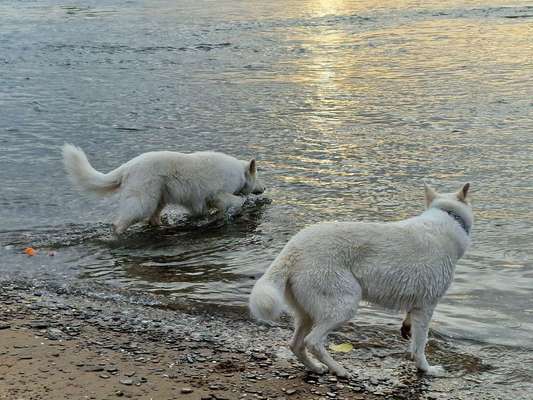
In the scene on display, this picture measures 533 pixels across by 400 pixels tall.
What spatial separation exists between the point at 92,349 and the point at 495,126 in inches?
416

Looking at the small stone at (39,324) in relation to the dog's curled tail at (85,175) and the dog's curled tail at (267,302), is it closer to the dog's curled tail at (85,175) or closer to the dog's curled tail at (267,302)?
the dog's curled tail at (267,302)

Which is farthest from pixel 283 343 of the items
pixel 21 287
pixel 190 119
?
pixel 190 119

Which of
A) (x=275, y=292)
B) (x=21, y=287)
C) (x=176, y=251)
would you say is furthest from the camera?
(x=176, y=251)

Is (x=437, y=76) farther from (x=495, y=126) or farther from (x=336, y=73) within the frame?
(x=495, y=126)

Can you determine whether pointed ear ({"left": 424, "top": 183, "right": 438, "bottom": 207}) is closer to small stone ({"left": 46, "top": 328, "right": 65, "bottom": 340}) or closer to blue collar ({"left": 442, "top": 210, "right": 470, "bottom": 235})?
blue collar ({"left": 442, "top": 210, "right": 470, "bottom": 235})

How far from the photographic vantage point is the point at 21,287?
7.36 m

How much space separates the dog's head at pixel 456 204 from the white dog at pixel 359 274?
11mm

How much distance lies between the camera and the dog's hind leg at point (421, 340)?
18.6ft

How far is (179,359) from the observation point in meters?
5.72

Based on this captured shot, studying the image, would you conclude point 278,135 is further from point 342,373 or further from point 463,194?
point 342,373

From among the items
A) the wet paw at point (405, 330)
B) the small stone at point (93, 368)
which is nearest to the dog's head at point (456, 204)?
the wet paw at point (405, 330)

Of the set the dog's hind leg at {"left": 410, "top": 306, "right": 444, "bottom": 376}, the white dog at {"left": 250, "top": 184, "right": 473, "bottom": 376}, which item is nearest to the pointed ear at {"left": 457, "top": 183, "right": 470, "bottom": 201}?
the white dog at {"left": 250, "top": 184, "right": 473, "bottom": 376}

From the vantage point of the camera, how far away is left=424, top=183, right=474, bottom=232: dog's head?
5957 millimetres

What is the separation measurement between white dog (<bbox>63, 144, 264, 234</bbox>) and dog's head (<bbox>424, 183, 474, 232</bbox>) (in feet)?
13.3
